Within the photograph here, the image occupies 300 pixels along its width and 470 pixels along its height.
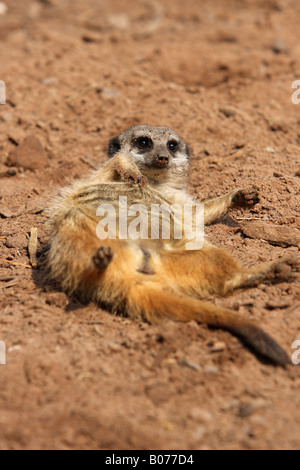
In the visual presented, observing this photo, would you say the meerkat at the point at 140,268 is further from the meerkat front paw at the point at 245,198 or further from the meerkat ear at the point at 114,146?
the meerkat ear at the point at 114,146

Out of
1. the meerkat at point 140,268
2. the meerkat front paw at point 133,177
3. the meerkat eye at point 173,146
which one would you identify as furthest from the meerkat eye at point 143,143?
the meerkat front paw at point 133,177

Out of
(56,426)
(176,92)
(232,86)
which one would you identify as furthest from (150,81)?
(56,426)

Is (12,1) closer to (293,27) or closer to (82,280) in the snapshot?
(293,27)

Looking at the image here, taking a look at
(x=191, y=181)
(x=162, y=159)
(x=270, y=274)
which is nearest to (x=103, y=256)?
(x=270, y=274)

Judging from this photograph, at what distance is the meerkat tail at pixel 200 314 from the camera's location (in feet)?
7.82

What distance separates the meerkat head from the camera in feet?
12.6

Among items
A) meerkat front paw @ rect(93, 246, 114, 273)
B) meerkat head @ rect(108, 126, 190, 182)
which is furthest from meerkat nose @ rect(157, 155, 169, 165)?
meerkat front paw @ rect(93, 246, 114, 273)

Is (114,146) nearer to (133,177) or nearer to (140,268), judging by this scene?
(133,177)

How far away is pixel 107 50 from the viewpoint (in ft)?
20.7

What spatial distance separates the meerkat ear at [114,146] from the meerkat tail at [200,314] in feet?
5.82

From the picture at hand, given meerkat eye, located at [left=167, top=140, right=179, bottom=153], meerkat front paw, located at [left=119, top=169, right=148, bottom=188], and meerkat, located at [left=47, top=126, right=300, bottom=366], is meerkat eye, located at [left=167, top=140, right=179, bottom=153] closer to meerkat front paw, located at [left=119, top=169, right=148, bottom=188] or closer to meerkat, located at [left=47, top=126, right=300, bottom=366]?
meerkat, located at [left=47, top=126, right=300, bottom=366]

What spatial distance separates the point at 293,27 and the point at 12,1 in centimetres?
403

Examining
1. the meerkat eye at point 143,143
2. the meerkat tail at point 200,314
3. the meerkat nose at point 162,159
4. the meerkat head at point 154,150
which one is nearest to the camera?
the meerkat tail at point 200,314

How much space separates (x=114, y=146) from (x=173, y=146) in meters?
0.50
